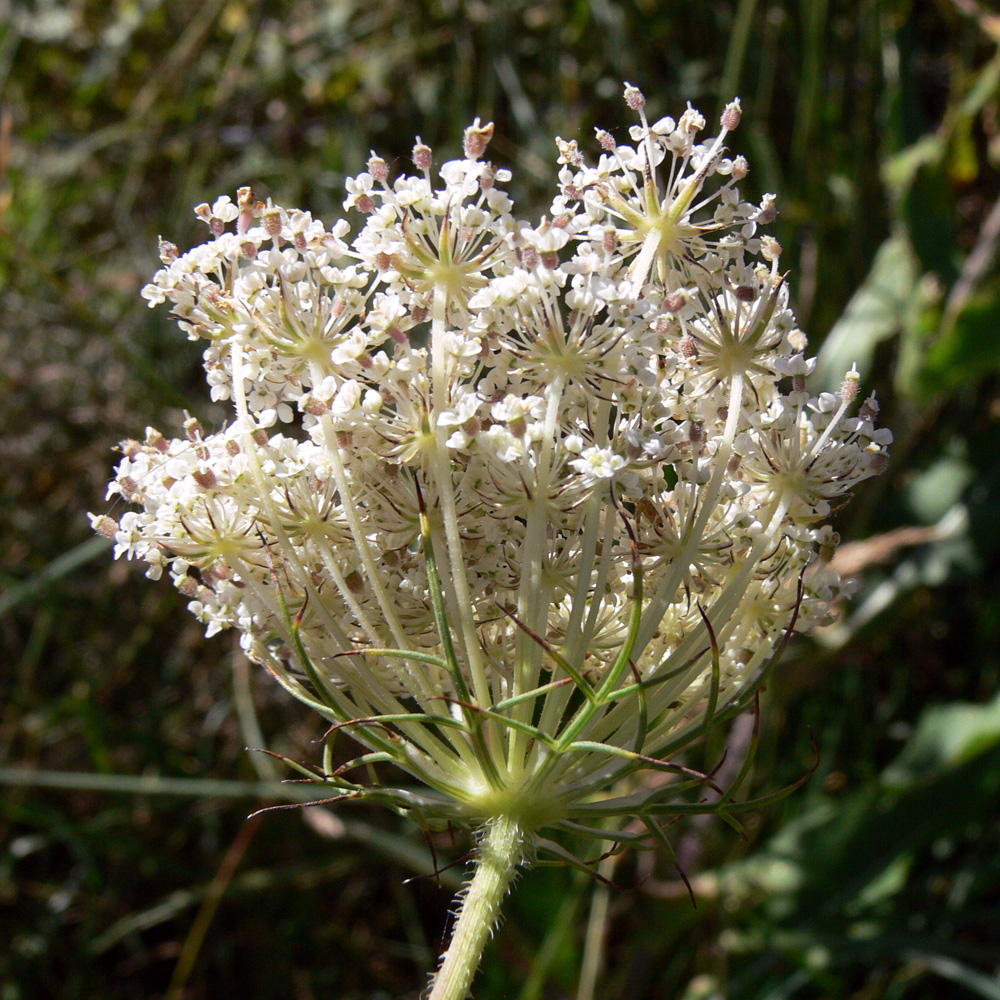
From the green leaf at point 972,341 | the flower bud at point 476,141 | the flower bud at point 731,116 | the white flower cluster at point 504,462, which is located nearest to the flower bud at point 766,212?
the white flower cluster at point 504,462

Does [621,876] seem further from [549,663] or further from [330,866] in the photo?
[549,663]

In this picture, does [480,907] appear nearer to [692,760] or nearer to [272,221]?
[272,221]


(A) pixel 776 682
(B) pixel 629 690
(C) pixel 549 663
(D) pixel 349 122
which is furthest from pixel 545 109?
(B) pixel 629 690

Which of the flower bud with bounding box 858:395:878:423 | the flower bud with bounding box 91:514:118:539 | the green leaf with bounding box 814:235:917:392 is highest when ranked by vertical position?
the green leaf with bounding box 814:235:917:392

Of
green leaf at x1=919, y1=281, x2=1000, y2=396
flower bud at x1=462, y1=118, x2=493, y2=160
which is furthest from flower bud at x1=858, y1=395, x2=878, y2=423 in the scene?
green leaf at x1=919, y1=281, x2=1000, y2=396

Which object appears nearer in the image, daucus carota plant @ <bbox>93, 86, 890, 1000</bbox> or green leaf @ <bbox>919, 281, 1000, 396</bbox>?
daucus carota plant @ <bbox>93, 86, 890, 1000</bbox>

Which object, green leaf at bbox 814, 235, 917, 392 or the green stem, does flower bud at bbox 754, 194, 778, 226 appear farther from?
green leaf at bbox 814, 235, 917, 392

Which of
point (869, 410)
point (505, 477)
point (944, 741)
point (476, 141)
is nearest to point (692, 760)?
point (944, 741)
